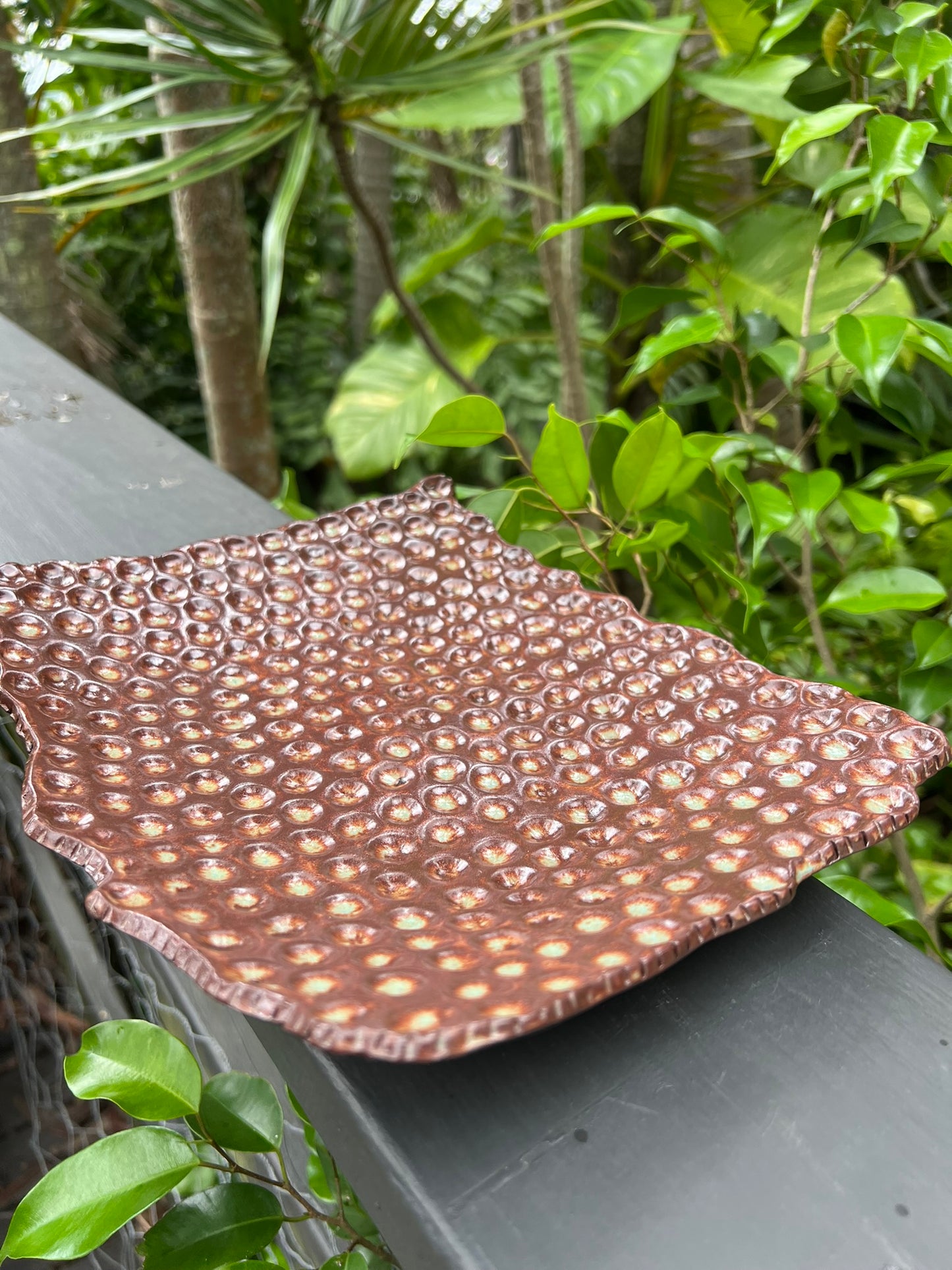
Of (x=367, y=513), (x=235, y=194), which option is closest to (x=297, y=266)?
(x=235, y=194)

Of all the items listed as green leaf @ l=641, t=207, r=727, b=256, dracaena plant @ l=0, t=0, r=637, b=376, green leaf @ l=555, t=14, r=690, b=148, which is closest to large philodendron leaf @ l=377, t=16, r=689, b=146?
green leaf @ l=555, t=14, r=690, b=148

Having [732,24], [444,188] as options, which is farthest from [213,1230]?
[444,188]

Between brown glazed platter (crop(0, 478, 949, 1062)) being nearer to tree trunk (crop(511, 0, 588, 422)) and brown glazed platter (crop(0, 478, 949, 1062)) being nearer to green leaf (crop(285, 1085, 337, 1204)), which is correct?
green leaf (crop(285, 1085, 337, 1204))

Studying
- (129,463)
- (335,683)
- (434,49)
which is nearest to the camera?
(335,683)

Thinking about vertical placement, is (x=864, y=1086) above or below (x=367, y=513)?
below

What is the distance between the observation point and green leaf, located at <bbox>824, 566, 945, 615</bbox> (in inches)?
27.9

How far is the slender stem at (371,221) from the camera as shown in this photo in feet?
4.34

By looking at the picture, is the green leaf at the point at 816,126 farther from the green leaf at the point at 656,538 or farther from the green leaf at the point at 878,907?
the green leaf at the point at 878,907

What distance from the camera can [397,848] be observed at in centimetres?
43

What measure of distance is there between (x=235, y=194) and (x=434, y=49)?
1.25 ft

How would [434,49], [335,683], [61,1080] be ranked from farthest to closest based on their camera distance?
1. [434,49]
2. [61,1080]
3. [335,683]

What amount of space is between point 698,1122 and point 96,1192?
10.6 inches

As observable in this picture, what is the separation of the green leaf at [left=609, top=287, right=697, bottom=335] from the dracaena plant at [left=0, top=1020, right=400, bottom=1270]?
760 mm

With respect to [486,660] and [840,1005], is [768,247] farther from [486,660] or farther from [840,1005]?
[840,1005]
